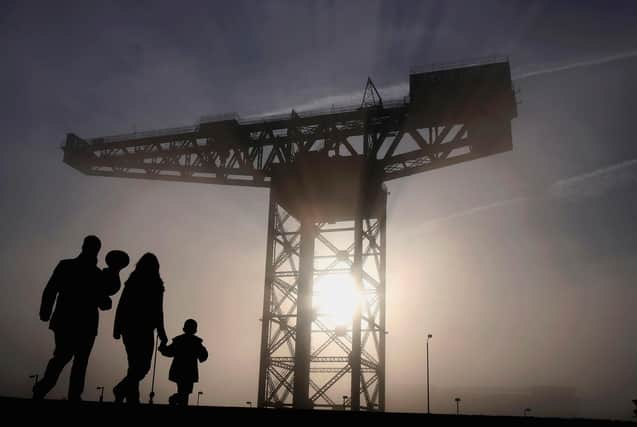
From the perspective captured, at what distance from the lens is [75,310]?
6.45 metres

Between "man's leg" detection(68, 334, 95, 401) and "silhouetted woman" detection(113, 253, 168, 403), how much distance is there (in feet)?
0.96

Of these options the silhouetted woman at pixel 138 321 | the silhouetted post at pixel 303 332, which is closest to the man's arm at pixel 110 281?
the silhouetted woman at pixel 138 321

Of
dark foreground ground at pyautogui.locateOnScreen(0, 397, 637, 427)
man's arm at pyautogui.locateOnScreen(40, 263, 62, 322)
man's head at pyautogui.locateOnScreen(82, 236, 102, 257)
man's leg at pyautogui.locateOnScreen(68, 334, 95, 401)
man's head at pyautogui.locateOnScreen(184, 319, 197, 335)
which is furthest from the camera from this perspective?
man's head at pyautogui.locateOnScreen(184, 319, 197, 335)

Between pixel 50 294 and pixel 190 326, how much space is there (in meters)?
1.94

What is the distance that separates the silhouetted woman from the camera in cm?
671

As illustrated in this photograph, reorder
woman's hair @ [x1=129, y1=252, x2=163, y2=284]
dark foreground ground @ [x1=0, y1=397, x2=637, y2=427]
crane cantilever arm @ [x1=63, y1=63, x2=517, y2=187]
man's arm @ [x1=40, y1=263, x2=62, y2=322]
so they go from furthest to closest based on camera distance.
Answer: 1. crane cantilever arm @ [x1=63, y1=63, x2=517, y2=187]
2. woman's hair @ [x1=129, y1=252, x2=163, y2=284]
3. man's arm @ [x1=40, y1=263, x2=62, y2=322]
4. dark foreground ground @ [x1=0, y1=397, x2=637, y2=427]

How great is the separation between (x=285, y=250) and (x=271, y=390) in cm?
668

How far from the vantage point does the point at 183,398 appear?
25.2 feet

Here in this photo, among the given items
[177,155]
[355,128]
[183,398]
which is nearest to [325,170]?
[355,128]

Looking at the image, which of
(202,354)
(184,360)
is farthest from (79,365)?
(202,354)

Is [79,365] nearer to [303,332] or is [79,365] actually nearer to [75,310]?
[75,310]

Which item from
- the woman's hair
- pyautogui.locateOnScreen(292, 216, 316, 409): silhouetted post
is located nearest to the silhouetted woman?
the woman's hair

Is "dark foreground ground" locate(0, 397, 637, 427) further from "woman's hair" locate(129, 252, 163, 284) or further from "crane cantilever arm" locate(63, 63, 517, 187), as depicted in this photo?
"crane cantilever arm" locate(63, 63, 517, 187)

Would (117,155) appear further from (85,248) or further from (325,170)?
(85,248)
